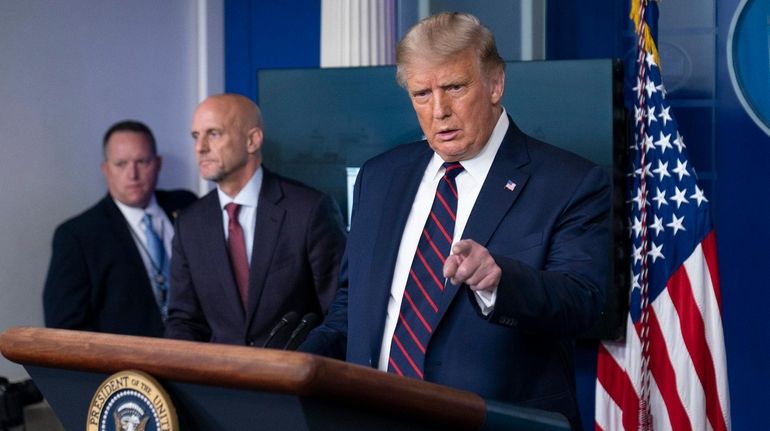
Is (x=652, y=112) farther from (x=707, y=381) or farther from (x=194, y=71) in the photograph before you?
(x=194, y=71)

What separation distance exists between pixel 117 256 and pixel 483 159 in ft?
9.57

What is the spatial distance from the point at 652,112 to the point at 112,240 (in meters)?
2.39

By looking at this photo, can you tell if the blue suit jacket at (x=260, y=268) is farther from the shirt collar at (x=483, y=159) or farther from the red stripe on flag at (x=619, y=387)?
the shirt collar at (x=483, y=159)

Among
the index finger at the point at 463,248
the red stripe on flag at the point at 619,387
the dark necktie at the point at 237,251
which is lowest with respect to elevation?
the red stripe on flag at the point at 619,387

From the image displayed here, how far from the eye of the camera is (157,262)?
5.07m

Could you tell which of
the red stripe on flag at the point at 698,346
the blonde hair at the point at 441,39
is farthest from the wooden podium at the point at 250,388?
the red stripe on flag at the point at 698,346

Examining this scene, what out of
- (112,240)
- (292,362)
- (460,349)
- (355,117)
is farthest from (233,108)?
(292,362)

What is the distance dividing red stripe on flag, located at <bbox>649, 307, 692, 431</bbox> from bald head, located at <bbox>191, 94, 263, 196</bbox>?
1.50 meters

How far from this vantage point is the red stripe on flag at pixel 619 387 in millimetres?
3836

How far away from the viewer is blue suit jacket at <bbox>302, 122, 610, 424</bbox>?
2.20 meters

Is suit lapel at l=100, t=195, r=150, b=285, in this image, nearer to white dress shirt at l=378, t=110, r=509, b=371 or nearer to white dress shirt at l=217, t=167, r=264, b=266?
white dress shirt at l=217, t=167, r=264, b=266

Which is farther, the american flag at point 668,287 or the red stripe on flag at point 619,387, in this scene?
the red stripe on flag at point 619,387

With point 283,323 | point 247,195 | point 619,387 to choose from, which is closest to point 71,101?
point 247,195

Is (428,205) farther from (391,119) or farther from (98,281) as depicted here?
(98,281)
